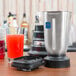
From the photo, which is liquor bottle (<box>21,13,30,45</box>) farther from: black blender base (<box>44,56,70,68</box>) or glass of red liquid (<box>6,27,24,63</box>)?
black blender base (<box>44,56,70,68</box>)

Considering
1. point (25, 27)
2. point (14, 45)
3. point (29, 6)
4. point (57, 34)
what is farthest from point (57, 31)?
point (29, 6)

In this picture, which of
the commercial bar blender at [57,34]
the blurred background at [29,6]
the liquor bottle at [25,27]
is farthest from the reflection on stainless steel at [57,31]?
the blurred background at [29,6]

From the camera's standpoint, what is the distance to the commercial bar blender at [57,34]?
1.08m

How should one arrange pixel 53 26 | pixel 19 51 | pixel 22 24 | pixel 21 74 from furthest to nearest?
pixel 22 24 → pixel 19 51 → pixel 53 26 → pixel 21 74

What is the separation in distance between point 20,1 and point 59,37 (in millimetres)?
2007

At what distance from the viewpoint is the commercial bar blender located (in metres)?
1.08

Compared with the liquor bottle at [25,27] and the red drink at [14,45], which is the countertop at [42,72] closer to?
the red drink at [14,45]

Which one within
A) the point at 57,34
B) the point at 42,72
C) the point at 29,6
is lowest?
the point at 42,72

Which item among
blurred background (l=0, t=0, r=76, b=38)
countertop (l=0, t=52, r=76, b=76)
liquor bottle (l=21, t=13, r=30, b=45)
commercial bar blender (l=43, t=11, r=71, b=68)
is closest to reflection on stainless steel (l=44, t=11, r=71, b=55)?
commercial bar blender (l=43, t=11, r=71, b=68)

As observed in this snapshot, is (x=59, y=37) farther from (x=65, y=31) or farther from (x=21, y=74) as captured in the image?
(x=21, y=74)

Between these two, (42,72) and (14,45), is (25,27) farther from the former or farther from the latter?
(42,72)

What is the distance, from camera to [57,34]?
1.09 metres

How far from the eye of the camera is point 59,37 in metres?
1.09

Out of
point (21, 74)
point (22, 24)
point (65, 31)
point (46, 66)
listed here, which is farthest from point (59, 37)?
point (22, 24)
